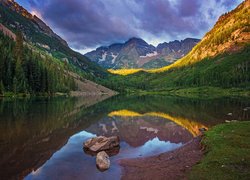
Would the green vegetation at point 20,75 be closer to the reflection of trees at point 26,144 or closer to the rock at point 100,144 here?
the reflection of trees at point 26,144

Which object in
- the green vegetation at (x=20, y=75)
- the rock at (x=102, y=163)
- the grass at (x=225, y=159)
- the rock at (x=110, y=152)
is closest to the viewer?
the grass at (x=225, y=159)

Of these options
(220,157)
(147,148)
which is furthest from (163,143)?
(220,157)

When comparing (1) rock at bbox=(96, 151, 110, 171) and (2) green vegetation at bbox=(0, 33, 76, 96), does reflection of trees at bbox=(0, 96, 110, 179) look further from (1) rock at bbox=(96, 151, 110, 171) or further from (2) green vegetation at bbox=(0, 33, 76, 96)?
(2) green vegetation at bbox=(0, 33, 76, 96)

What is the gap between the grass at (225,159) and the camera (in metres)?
19.5

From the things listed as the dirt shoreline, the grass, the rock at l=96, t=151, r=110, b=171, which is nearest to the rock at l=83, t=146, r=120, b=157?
the dirt shoreline

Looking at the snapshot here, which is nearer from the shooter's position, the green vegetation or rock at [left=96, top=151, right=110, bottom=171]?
rock at [left=96, top=151, right=110, bottom=171]

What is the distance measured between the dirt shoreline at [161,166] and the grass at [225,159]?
137 cm

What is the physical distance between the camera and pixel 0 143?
106 feet

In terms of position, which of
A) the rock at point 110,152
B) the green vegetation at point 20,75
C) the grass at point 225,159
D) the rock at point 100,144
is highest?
the green vegetation at point 20,75

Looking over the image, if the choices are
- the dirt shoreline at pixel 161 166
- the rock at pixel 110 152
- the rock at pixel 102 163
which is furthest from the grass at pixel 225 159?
the rock at pixel 110 152

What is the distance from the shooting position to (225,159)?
75.6 feet

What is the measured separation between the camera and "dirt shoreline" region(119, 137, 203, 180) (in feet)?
74.3

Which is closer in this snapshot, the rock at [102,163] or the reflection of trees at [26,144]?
the reflection of trees at [26,144]

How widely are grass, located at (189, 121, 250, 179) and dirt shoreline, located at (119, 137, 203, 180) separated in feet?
4.49
